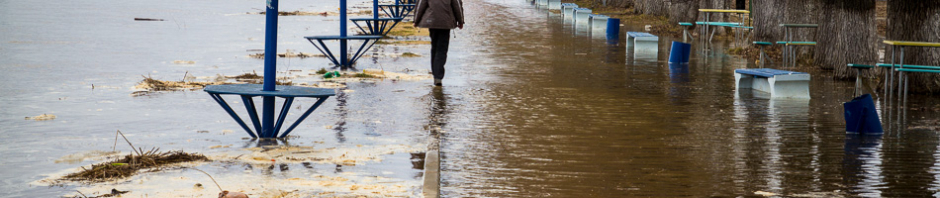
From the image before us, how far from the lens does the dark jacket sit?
12.7 m

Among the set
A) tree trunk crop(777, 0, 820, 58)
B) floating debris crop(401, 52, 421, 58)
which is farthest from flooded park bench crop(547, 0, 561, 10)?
floating debris crop(401, 52, 421, 58)

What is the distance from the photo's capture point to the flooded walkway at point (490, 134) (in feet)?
21.8

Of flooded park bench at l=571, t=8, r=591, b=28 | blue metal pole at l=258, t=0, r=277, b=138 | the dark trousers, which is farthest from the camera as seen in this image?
flooded park bench at l=571, t=8, r=591, b=28

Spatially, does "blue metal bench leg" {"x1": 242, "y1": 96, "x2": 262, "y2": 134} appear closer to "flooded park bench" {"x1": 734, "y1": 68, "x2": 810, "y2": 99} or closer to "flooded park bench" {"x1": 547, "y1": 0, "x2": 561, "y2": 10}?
"flooded park bench" {"x1": 734, "y1": 68, "x2": 810, "y2": 99}

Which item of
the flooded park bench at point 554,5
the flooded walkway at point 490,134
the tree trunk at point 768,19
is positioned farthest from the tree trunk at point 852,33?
the flooded park bench at point 554,5

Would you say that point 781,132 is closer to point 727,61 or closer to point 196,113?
point 196,113

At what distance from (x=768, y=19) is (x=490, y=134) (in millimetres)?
11726

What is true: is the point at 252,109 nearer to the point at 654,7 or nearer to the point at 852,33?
the point at 852,33

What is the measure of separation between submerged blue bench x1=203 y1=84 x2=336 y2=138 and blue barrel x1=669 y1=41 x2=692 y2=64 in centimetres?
923

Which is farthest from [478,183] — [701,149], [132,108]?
[132,108]

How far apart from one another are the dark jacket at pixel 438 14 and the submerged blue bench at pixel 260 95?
4438mm

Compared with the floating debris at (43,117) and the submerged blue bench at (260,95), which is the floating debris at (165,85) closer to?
the floating debris at (43,117)

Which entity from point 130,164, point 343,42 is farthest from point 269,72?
point 343,42

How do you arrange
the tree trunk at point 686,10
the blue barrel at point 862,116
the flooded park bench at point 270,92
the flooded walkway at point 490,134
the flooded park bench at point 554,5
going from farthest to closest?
1. the flooded park bench at point 554,5
2. the tree trunk at point 686,10
3. the blue barrel at point 862,116
4. the flooded park bench at point 270,92
5. the flooded walkway at point 490,134
